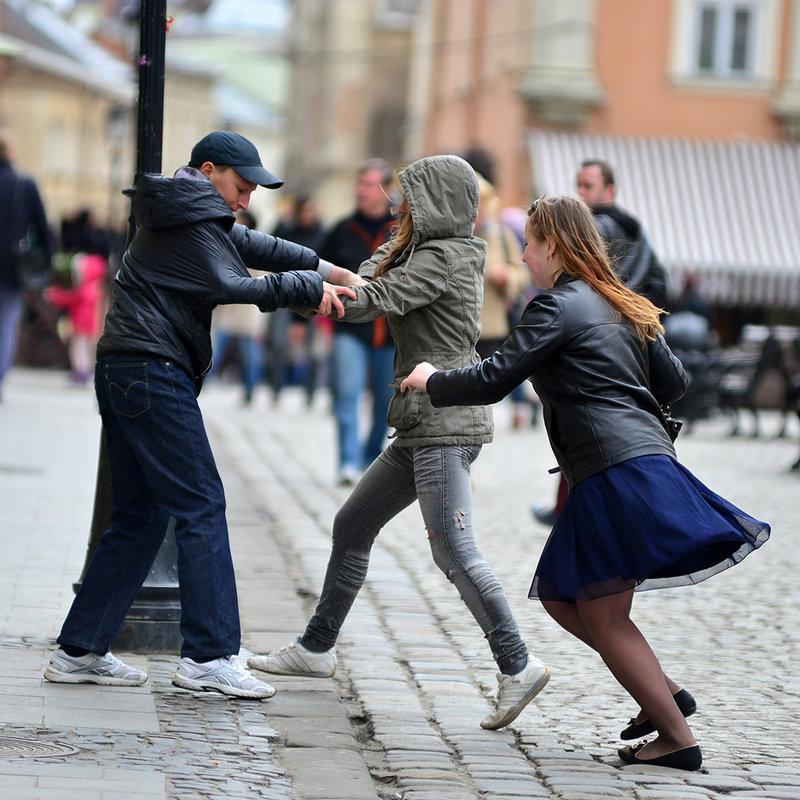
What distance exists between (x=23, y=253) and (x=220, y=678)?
9492mm

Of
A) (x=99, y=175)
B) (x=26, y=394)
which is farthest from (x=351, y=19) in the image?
(x=26, y=394)

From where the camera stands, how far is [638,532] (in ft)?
15.2

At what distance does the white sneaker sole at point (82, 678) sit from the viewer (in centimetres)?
538

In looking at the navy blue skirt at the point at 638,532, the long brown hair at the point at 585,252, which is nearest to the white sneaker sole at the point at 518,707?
the navy blue skirt at the point at 638,532

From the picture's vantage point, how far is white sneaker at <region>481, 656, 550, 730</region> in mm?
5094

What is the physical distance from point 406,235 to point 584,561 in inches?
47.7

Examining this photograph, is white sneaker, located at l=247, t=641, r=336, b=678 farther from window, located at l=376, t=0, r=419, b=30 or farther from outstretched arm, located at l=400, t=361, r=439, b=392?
window, located at l=376, t=0, r=419, b=30

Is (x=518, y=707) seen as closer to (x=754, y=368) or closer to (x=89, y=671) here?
(x=89, y=671)

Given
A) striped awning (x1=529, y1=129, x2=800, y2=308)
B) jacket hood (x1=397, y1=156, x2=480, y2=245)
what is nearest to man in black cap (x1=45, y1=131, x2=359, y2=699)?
jacket hood (x1=397, y1=156, x2=480, y2=245)

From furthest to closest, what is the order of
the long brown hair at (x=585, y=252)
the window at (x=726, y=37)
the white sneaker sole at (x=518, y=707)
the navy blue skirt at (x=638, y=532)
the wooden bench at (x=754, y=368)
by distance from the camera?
the window at (x=726, y=37) < the wooden bench at (x=754, y=368) < the white sneaker sole at (x=518, y=707) < the long brown hair at (x=585, y=252) < the navy blue skirt at (x=638, y=532)

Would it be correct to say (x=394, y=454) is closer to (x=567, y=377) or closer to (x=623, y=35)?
(x=567, y=377)

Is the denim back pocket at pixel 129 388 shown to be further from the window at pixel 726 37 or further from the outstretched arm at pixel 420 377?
the window at pixel 726 37

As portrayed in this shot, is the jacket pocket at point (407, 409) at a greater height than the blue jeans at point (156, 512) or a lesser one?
greater

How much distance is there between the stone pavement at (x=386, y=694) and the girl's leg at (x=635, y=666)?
0.11 m
